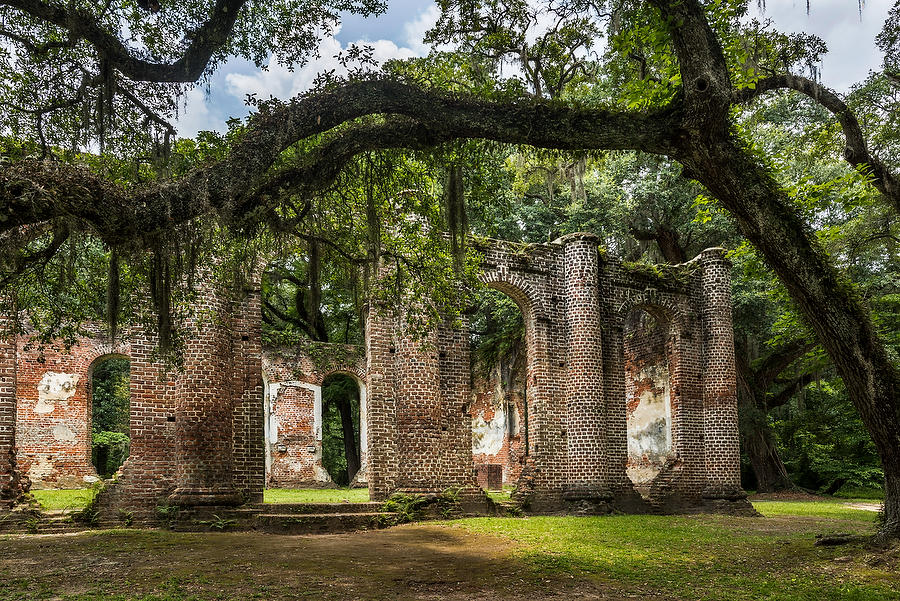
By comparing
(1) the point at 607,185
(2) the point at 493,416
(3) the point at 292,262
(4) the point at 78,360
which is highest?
(1) the point at 607,185

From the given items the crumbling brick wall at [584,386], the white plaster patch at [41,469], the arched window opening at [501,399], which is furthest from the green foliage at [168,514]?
the arched window opening at [501,399]

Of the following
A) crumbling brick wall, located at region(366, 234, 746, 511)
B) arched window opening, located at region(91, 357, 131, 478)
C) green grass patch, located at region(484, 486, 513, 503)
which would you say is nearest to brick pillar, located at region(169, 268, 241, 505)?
crumbling brick wall, located at region(366, 234, 746, 511)

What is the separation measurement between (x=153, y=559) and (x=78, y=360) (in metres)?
11.8

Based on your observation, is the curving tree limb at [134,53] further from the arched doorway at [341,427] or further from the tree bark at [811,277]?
the arched doorway at [341,427]

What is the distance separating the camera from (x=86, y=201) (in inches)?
230

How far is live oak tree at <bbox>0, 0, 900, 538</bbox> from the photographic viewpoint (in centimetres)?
622

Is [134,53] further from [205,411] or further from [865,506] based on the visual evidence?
[865,506]

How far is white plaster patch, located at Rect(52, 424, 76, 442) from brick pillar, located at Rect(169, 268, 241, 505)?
8644 millimetres

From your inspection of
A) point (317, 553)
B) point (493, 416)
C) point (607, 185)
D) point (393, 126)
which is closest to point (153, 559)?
point (317, 553)

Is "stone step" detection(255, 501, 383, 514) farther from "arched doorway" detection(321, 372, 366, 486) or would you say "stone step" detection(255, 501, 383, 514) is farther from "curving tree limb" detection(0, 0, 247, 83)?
"arched doorway" detection(321, 372, 366, 486)

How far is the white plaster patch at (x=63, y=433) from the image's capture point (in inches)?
685

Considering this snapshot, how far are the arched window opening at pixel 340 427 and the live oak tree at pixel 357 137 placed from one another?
1818 centimetres

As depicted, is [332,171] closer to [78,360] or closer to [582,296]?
[582,296]

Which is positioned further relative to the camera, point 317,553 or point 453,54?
point 453,54
